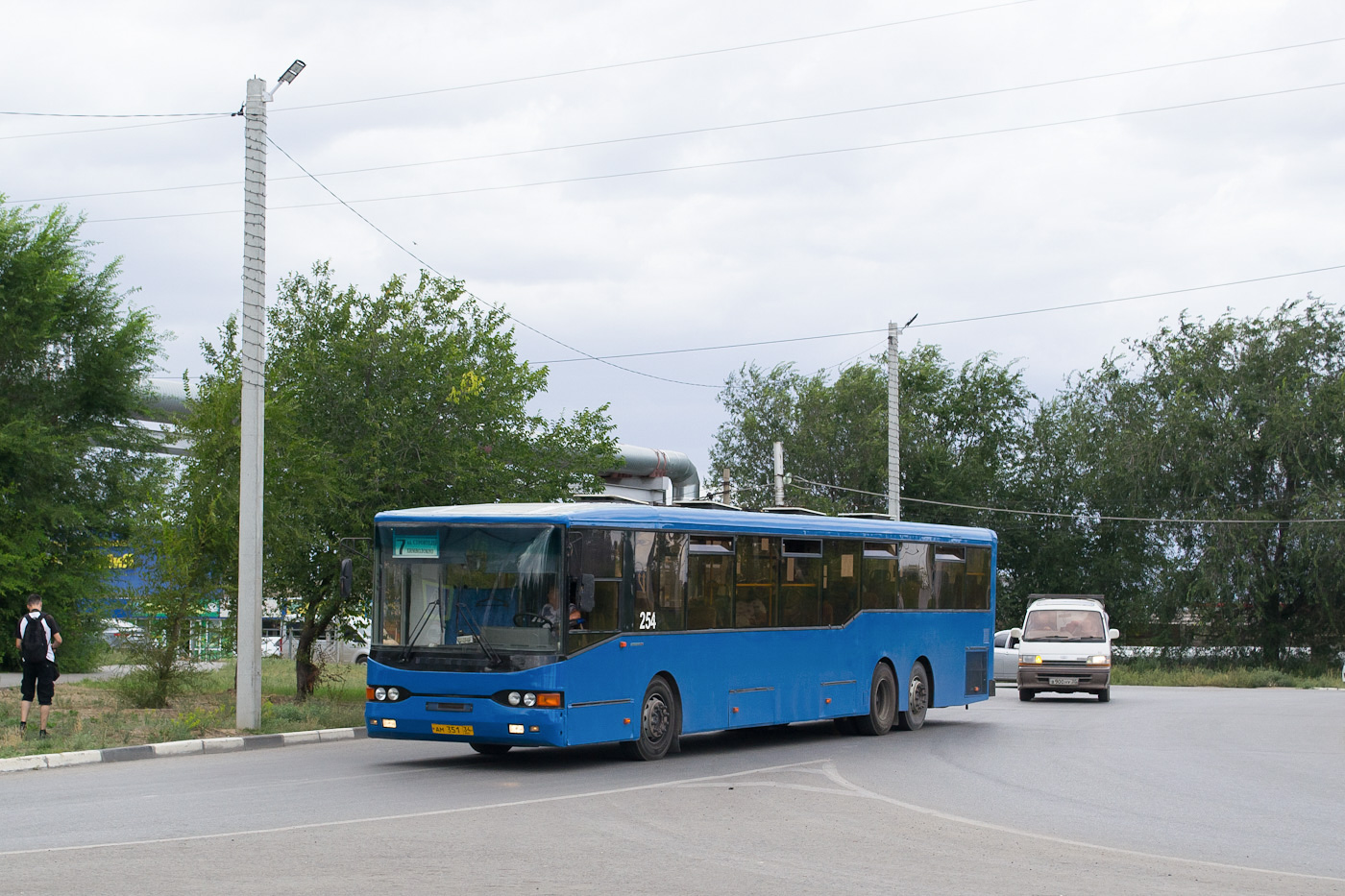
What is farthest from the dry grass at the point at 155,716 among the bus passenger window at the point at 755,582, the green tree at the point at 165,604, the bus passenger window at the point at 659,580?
the bus passenger window at the point at 755,582

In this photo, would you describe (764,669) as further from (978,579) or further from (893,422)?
(893,422)

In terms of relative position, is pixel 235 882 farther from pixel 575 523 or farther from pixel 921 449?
pixel 921 449

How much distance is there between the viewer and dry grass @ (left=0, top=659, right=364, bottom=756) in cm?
1772

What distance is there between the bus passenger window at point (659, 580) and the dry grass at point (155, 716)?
617 centimetres

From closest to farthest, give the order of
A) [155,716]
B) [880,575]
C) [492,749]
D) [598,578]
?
[598,578] < [492,749] < [155,716] < [880,575]

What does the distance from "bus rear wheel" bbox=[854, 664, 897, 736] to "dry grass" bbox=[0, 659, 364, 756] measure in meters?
7.25

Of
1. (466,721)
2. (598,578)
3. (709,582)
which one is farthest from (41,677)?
(709,582)

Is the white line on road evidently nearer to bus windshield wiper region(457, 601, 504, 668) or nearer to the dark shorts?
bus windshield wiper region(457, 601, 504, 668)

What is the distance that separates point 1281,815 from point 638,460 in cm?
3728

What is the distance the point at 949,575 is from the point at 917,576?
1165mm

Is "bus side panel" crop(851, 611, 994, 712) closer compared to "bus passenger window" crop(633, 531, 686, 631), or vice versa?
"bus passenger window" crop(633, 531, 686, 631)

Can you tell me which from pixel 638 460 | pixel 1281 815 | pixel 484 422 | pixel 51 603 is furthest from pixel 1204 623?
pixel 1281 815

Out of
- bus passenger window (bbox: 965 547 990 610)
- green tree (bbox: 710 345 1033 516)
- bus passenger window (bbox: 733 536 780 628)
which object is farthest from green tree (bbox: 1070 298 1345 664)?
bus passenger window (bbox: 733 536 780 628)

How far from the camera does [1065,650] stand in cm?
3123
